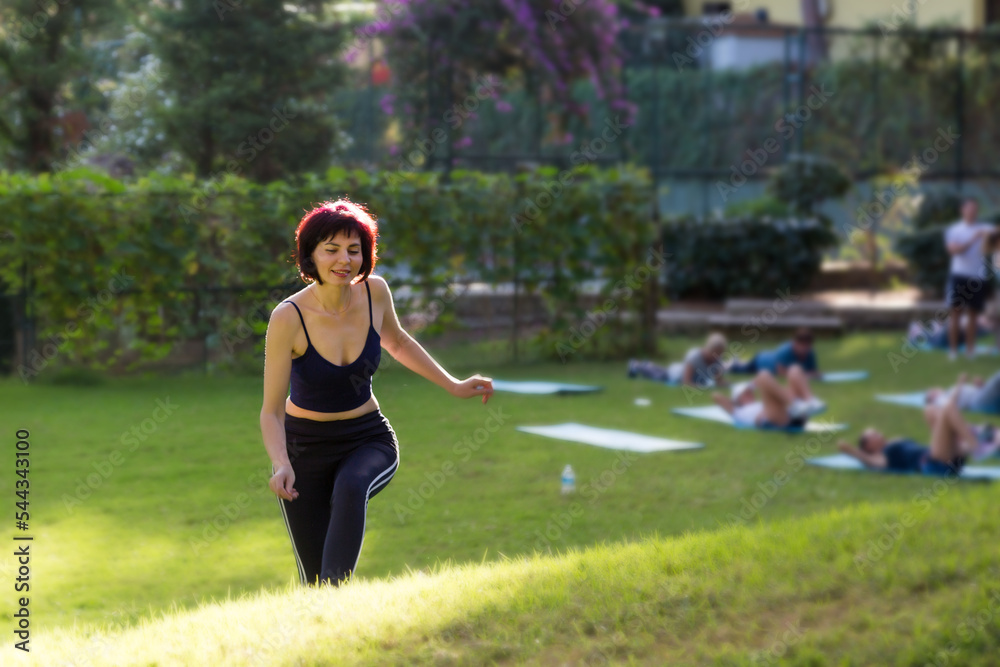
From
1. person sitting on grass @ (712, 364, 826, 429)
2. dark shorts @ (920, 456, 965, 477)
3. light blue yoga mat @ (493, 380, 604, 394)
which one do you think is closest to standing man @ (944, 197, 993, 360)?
person sitting on grass @ (712, 364, 826, 429)

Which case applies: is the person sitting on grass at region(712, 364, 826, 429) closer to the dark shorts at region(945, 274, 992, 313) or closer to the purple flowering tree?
the dark shorts at region(945, 274, 992, 313)

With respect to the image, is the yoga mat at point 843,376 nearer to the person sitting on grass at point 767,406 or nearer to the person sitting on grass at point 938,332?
the person sitting on grass at point 767,406

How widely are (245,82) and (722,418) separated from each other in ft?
22.6

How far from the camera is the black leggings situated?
12.9 ft

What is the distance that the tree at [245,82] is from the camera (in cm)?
1341

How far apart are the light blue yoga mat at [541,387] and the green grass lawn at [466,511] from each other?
65cm

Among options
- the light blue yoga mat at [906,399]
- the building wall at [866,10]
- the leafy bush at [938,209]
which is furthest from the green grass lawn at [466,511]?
the building wall at [866,10]

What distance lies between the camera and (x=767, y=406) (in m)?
9.73

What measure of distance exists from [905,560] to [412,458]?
10.8 ft

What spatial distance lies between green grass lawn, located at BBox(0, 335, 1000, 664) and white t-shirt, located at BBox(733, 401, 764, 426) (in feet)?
0.73

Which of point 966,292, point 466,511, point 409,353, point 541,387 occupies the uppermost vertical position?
point 409,353

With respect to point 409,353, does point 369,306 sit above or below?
above

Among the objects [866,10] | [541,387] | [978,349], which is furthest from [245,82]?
[866,10]

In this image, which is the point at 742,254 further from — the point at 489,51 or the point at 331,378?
the point at 331,378
